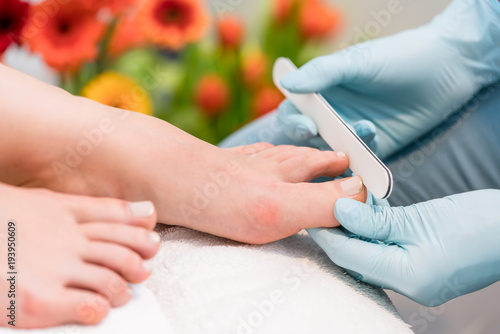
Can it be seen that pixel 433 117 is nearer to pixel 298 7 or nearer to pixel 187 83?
pixel 298 7

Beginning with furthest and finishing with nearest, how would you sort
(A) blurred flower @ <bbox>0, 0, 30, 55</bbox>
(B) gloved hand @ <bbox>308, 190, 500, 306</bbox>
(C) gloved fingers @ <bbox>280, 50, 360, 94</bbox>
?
(A) blurred flower @ <bbox>0, 0, 30, 55</bbox>
(C) gloved fingers @ <bbox>280, 50, 360, 94</bbox>
(B) gloved hand @ <bbox>308, 190, 500, 306</bbox>

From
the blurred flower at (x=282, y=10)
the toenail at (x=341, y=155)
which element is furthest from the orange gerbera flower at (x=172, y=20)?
the toenail at (x=341, y=155)

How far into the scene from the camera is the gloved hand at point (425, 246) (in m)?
0.64

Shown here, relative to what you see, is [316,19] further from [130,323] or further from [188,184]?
[130,323]

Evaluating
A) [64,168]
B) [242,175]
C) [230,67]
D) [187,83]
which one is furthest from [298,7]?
[64,168]

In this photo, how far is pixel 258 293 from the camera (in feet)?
1.96

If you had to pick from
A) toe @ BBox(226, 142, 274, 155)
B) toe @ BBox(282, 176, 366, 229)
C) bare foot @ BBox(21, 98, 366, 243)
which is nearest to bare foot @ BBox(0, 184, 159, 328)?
bare foot @ BBox(21, 98, 366, 243)

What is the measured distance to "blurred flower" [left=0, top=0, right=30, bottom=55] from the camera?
96 cm

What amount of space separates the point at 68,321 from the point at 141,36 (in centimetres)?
75

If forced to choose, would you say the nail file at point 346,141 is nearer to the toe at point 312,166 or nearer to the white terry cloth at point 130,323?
the toe at point 312,166

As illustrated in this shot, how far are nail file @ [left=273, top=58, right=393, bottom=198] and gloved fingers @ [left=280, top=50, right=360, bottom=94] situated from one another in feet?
Answer: 0.08

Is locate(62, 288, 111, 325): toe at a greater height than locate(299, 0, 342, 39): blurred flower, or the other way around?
locate(299, 0, 342, 39): blurred flower

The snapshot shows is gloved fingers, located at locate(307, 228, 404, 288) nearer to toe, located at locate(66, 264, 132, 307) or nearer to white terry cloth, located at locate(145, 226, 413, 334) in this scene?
white terry cloth, located at locate(145, 226, 413, 334)

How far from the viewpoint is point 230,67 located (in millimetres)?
1258
